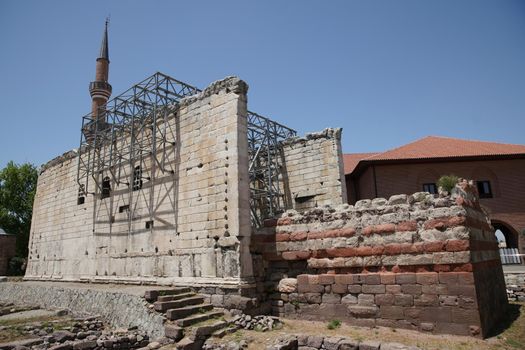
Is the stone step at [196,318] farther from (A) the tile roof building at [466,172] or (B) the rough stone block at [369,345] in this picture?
(A) the tile roof building at [466,172]

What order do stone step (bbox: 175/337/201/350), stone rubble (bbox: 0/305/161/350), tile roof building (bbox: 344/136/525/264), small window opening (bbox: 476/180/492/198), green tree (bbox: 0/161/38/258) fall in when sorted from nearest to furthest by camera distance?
stone step (bbox: 175/337/201/350) < stone rubble (bbox: 0/305/161/350) < tile roof building (bbox: 344/136/525/264) < small window opening (bbox: 476/180/492/198) < green tree (bbox: 0/161/38/258)

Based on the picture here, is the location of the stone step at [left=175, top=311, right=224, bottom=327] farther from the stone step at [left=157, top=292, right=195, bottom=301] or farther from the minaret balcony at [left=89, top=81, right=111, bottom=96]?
the minaret balcony at [left=89, top=81, right=111, bottom=96]

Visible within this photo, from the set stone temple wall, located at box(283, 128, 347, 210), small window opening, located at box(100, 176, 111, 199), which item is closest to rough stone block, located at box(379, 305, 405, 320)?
stone temple wall, located at box(283, 128, 347, 210)

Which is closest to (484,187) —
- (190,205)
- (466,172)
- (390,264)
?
(466,172)

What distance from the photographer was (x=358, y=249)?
7.85 metres

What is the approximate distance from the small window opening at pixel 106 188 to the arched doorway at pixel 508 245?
20.2 meters

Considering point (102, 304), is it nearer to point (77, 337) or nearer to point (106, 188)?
point (77, 337)

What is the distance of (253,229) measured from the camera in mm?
9688

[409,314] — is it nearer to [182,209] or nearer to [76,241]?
[182,209]

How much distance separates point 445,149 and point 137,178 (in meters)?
18.9

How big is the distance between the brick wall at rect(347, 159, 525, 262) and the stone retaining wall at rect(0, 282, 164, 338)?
54.0ft

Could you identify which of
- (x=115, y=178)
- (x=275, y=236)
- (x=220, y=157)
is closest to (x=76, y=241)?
(x=115, y=178)

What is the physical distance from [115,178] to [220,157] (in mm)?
5494

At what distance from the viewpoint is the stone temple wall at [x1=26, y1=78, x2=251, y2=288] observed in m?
9.07
